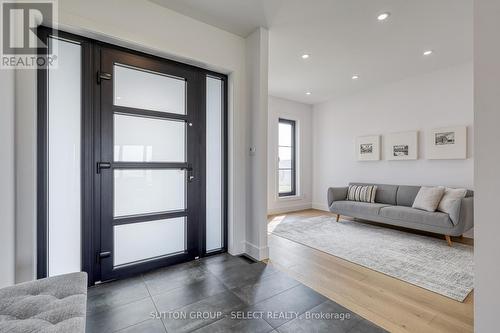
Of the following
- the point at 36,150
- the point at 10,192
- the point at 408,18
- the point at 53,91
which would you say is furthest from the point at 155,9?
the point at 408,18

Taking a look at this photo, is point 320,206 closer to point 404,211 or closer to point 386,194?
point 386,194

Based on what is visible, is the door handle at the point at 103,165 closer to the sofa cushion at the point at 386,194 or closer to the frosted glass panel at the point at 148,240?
the frosted glass panel at the point at 148,240

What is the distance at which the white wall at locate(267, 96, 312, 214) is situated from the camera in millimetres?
5344

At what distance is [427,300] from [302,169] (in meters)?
4.18

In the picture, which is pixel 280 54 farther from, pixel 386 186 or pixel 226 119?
pixel 386 186

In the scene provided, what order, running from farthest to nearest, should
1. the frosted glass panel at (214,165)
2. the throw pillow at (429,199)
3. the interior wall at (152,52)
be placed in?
the throw pillow at (429,199) < the frosted glass panel at (214,165) < the interior wall at (152,52)

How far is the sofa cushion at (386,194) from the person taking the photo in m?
4.28

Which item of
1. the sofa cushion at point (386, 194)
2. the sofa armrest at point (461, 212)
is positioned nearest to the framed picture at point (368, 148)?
the sofa cushion at point (386, 194)


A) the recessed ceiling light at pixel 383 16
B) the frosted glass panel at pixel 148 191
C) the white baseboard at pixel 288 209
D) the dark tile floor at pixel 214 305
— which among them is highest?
the recessed ceiling light at pixel 383 16

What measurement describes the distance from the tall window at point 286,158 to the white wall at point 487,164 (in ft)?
14.5

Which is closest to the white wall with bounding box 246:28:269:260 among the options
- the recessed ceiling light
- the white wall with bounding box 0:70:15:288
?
the recessed ceiling light

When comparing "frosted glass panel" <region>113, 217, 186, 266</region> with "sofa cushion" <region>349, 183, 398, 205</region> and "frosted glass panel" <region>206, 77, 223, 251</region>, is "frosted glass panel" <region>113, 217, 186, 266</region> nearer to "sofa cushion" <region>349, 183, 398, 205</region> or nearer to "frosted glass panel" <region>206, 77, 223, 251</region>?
"frosted glass panel" <region>206, 77, 223, 251</region>

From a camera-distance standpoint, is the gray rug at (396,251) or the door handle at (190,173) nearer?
the gray rug at (396,251)

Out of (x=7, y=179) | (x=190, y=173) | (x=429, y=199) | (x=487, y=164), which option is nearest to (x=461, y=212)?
(x=429, y=199)
